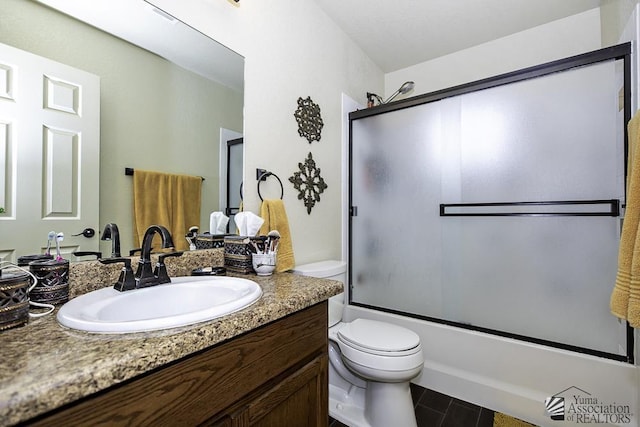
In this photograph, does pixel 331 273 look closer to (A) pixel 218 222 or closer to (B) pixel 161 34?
(A) pixel 218 222

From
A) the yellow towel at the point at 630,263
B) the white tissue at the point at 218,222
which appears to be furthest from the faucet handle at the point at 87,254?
the yellow towel at the point at 630,263

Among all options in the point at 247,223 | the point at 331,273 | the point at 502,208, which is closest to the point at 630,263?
the point at 502,208

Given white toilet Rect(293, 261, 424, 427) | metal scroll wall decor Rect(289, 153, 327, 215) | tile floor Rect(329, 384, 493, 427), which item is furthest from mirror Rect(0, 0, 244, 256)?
tile floor Rect(329, 384, 493, 427)

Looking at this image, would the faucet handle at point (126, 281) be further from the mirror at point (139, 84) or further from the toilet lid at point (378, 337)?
the toilet lid at point (378, 337)

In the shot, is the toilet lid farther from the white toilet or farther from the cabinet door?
the cabinet door

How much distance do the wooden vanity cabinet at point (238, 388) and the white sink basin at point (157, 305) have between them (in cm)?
9

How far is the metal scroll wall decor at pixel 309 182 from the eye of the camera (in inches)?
71.3

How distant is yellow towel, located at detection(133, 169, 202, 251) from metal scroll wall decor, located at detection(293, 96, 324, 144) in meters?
0.78

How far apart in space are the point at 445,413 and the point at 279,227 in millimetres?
1387

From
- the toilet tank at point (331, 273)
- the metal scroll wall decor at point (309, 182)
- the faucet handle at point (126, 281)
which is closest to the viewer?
the faucet handle at point (126, 281)

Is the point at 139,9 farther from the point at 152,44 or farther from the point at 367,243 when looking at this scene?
the point at 367,243

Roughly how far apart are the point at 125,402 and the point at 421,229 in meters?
1.84

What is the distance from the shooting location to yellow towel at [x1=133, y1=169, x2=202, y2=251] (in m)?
1.07

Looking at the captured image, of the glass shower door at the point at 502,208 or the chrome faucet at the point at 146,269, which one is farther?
the glass shower door at the point at 502,208
